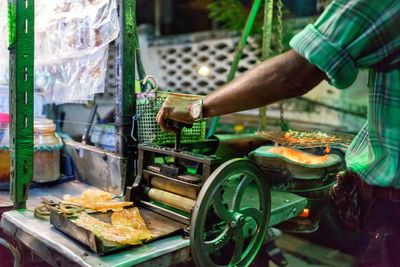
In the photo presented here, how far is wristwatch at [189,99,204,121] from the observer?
1989 millimetres

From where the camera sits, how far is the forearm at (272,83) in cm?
157

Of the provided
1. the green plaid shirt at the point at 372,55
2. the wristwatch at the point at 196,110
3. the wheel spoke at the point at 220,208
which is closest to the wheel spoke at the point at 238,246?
the wheel spoke at the point at 220,208

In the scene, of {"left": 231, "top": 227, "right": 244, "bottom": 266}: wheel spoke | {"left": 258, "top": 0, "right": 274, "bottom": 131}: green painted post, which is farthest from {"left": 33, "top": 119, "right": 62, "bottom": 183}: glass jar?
{"left": 258, "top": 0, "right": 274, "bottom": 131}: green painted post

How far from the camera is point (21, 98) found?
2.30m

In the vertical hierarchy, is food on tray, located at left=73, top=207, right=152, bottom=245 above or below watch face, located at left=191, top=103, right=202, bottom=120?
below

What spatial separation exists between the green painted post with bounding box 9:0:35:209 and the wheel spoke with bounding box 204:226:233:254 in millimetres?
1306

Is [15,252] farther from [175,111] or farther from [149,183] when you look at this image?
[175,111]

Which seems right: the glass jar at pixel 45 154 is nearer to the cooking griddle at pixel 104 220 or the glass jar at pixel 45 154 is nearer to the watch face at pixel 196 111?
A: the cooking griddle at pixel 104 220

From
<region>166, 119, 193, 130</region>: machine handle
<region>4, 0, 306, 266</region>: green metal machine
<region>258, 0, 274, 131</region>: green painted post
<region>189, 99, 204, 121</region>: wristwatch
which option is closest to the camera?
<region>4, 0, 306, 266</region>: green metal machine

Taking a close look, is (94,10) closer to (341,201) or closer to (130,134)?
(130,134)

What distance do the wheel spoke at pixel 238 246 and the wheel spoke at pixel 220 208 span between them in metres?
0.11

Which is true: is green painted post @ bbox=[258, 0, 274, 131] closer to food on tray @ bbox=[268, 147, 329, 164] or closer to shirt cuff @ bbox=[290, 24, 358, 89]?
food on tray @ bbox=[268, 147, 329, 164]

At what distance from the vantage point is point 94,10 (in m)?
2.77

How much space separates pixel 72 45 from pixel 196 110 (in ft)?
5.27
